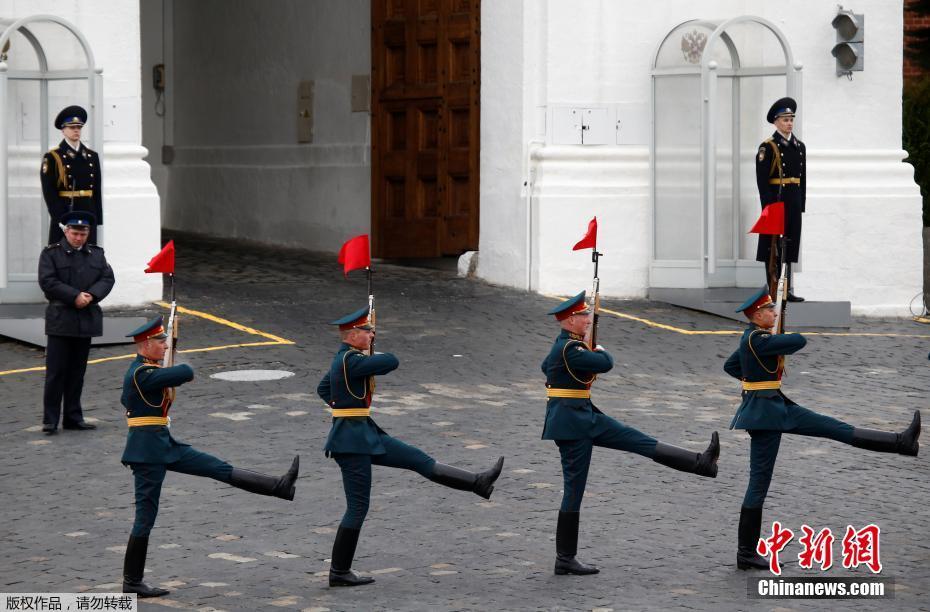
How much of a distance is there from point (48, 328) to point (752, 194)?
8.33 m

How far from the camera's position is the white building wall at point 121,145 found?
15750mm

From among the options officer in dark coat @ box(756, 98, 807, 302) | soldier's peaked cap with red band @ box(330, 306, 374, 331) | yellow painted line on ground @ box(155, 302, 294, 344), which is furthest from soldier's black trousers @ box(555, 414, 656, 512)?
officer in dark coat @ box(756, 98, 807, 302)

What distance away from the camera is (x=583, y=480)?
796 cm

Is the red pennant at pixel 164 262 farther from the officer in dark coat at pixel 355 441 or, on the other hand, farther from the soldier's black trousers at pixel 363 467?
the soldier's black trousers at pixel 363 467

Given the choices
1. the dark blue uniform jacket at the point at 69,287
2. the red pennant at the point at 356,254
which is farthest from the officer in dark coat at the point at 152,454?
the dark blue uniform jacket at the point at 69,287

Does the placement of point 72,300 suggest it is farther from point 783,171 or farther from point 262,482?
point 783,171

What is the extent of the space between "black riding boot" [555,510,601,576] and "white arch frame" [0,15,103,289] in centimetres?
838

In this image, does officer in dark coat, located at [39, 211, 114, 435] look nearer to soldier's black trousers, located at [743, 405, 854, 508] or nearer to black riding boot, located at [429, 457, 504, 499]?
black riding boot, located at [429, 457, 504, 499]

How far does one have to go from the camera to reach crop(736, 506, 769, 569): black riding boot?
7785mm

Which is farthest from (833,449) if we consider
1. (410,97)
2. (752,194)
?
(410,97)

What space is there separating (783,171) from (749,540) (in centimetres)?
875

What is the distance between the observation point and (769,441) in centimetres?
804

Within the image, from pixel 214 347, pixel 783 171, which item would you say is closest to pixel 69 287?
pixel 214 347

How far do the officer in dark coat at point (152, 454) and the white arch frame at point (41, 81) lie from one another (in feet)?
24.7
